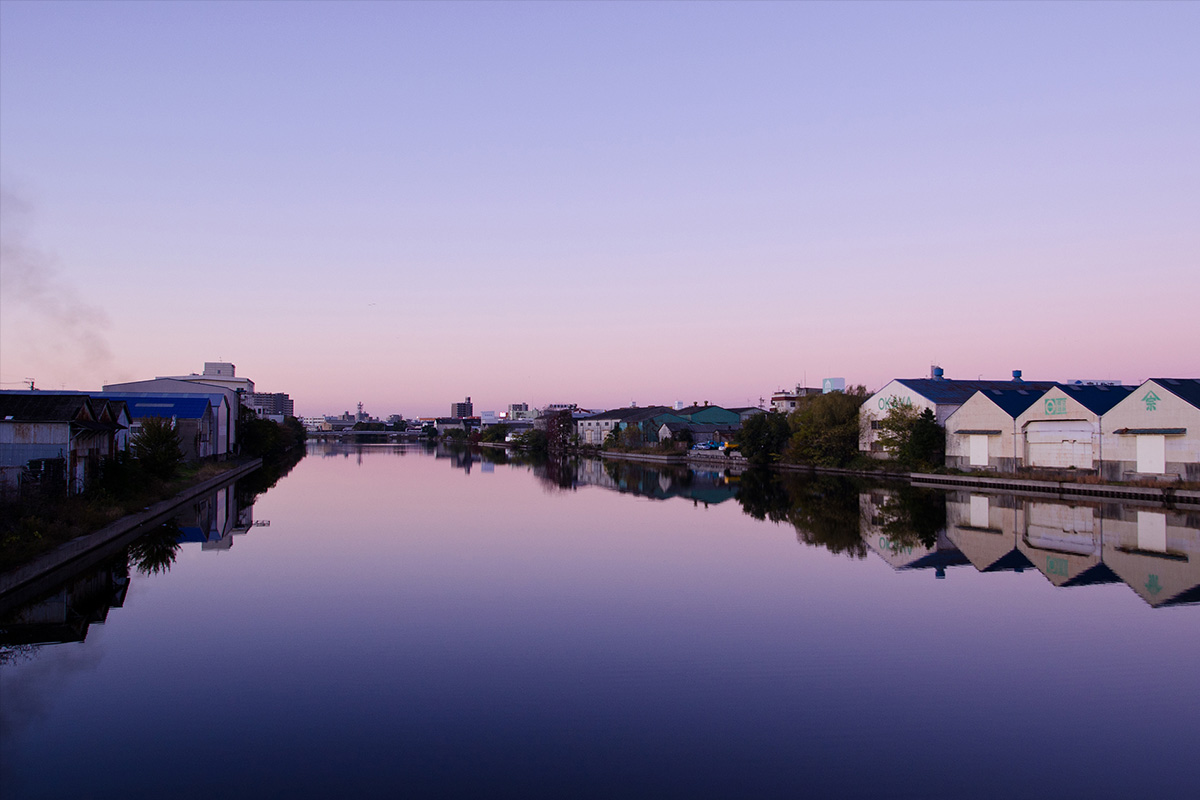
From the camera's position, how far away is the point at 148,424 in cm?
2219

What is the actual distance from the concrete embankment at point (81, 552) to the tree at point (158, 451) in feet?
2.61

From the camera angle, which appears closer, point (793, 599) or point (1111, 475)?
point (793, 599)

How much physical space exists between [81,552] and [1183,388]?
26834mm

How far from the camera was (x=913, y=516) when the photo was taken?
766 inches

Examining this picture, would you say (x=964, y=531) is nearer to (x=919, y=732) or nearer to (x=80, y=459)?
(x=919, y=732)

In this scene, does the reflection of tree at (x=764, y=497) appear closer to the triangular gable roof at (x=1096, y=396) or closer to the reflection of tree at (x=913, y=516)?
the reflection of tree at (x=913, y=516)

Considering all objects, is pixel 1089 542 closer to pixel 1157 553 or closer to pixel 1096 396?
pixel 1157 553

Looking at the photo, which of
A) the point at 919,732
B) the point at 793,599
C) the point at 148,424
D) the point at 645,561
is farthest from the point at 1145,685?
the point at 148,424

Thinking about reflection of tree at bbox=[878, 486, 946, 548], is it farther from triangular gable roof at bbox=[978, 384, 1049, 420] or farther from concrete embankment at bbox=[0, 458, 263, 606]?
concrete embankment at bbox=[0, 458, 263, 606]

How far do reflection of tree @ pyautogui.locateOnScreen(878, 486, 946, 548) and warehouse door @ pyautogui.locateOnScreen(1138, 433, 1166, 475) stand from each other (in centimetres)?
550

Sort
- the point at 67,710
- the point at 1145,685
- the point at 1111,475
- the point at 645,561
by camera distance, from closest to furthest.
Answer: the point at 67,710 < the point at 1145,685 < the point at 645,561 < the point at 1111,475

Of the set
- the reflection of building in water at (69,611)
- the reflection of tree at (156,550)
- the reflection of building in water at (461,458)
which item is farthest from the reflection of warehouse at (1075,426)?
the reflection of building in water at (69,611)

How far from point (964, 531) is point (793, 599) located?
7.97 m

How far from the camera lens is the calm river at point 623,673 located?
207 inches
